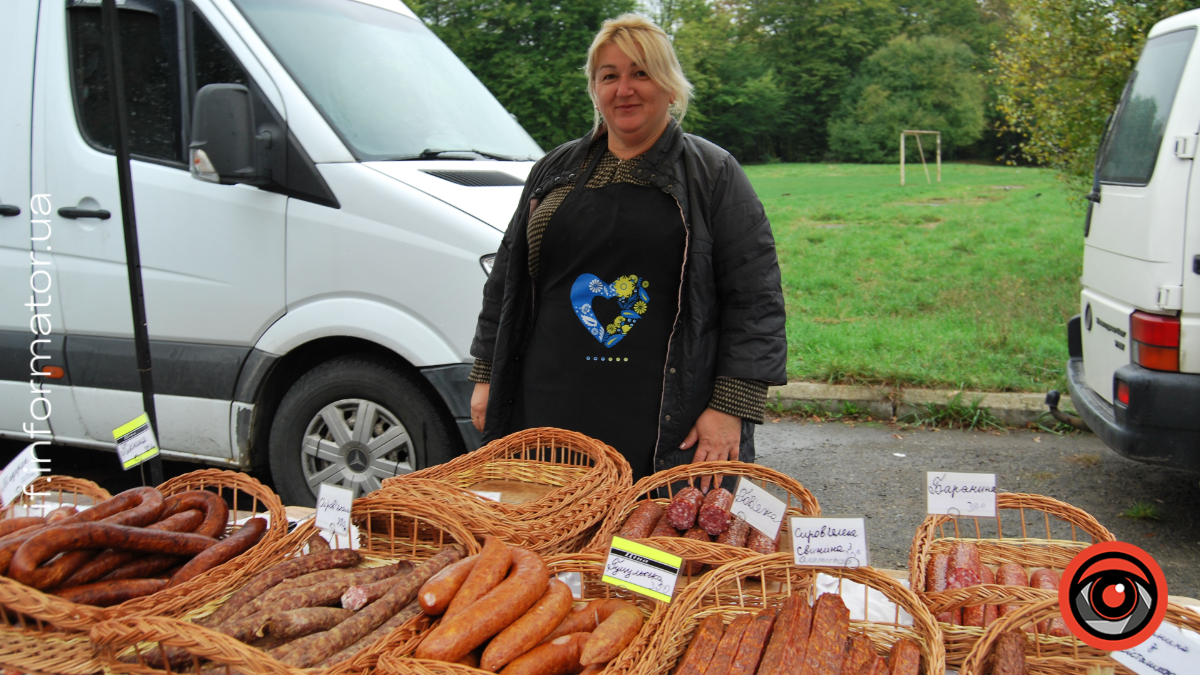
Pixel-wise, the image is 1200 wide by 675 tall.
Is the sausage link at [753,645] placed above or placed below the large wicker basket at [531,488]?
below

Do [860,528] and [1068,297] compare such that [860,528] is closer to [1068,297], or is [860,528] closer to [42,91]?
[42,91]

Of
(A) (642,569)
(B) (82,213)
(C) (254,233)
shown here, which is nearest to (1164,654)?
(A) (642,569)

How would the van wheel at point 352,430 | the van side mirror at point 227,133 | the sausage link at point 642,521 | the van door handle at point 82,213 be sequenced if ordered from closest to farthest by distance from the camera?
the sausage link at point 642,521 → the van side mirror at point 227,133 → the van wheel at point 352,430 → the van door handle at point 82,213

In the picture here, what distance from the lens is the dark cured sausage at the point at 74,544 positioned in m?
1.72

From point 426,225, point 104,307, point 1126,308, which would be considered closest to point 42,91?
point 104,307

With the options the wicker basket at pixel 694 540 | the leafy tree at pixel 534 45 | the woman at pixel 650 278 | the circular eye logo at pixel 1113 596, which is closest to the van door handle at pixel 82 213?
the woman at pixel 650 278

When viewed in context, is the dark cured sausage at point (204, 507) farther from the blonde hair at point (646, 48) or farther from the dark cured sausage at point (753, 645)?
the blonde hair at point (646, 48)

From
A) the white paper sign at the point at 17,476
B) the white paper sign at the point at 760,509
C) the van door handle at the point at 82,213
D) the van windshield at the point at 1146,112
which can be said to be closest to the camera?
the white paper sign at the point at 760,509

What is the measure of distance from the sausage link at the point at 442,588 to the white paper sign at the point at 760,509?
2.28 ft

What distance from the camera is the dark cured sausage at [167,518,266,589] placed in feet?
6.21

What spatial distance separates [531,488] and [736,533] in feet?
2.34

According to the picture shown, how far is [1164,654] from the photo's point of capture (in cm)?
137

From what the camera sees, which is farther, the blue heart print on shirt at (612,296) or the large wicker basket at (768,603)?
the blue heart print on shirt at (612,296)

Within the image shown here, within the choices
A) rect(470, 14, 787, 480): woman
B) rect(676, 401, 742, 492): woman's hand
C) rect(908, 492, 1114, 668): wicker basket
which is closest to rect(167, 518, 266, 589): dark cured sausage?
rect(470, 14, 787, 480): woman
